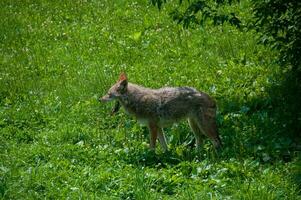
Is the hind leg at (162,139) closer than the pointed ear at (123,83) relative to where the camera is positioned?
Yes

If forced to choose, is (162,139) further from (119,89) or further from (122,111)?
(122,111)

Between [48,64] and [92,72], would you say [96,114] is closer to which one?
[92,72]

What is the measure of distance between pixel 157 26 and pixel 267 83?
15.4 ft

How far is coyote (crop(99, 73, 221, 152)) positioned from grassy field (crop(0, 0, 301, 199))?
276 mm

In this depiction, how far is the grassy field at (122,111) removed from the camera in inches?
317

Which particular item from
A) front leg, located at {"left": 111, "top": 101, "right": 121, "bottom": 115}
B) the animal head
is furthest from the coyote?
front leg, located at {"left": 111, "top": 101, "right": 121, "bottom": 115}

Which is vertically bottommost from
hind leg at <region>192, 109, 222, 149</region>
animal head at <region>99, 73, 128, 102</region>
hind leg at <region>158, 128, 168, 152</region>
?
hind leg at <region>158, 128, 168, 152</region>

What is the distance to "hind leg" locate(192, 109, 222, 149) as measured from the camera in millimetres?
9352

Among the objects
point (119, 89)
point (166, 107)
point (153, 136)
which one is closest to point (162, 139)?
point (153, 136)

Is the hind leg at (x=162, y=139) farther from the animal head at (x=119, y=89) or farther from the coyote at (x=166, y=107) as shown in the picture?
the animal head at (x=119, y=89)

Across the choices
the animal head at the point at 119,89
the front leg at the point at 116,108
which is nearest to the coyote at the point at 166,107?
the animal head at the point at 119,89

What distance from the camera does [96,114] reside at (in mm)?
11000

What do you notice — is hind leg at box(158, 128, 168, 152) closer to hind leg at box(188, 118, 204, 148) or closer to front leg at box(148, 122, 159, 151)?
front leg at box(148, 122, 159, 151)

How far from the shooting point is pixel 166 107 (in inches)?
379
